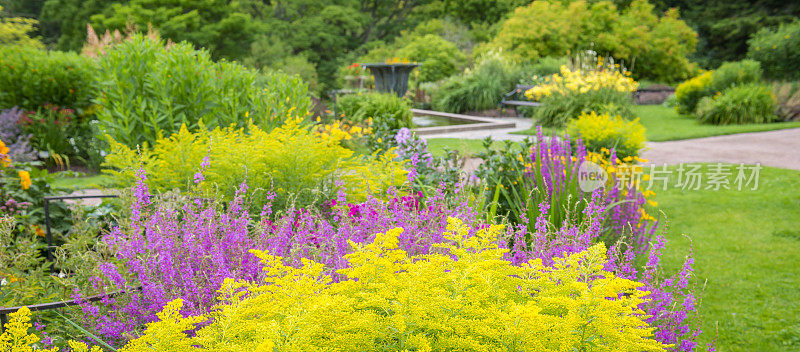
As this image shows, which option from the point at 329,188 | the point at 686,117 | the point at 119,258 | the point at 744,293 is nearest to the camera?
the point at 119,258

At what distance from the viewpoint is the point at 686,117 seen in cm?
1412

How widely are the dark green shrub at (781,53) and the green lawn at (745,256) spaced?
13.5 m

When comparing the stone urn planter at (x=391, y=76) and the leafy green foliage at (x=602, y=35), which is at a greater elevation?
the leafy green foliage at (x=602, y=35)

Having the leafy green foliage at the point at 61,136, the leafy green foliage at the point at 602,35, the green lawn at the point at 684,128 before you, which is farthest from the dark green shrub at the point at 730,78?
the leafy green foliage at the point at 61,136

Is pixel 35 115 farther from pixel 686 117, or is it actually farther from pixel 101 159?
pixel 686 117

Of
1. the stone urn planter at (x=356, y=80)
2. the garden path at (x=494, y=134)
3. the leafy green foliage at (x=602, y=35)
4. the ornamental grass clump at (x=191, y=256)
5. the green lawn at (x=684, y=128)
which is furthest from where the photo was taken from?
the stone urn planter at (x=356, y=80)

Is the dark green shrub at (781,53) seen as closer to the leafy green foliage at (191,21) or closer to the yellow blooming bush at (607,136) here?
the yellow blooming bush at (607,136)

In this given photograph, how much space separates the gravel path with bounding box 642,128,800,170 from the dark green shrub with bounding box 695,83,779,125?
74.1 inches

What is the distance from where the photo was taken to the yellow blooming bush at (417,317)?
4.18 ft

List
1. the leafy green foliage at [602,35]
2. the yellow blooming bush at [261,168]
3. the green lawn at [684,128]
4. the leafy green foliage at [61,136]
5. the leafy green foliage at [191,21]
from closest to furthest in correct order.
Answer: the yellow blooming bush at [261,168], the leafy green foliage at [61,136], the green lawn at [684,128], the leafy green foliage at [602,35], the leafy green foliage at [191,21]

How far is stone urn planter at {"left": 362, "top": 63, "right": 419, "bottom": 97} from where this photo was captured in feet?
44.3

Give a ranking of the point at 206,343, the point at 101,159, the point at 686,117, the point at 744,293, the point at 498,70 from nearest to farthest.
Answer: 1. the point at 206,343
2. the point at 744,293
3. the point at 101,159
4. the point at 686,117
5. the point at 498,70

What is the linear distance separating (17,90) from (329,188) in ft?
23.8

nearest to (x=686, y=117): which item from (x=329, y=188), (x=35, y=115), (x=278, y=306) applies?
(x=329, y=188)
